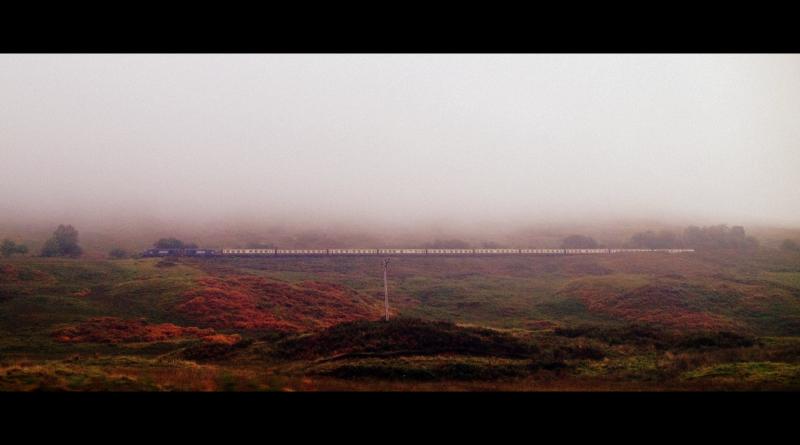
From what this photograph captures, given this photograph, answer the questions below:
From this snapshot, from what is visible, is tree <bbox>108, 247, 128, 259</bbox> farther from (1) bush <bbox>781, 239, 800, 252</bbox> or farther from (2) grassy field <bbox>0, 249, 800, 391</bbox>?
(1) bush <bbox>781, 239, 800, 252</bbox>

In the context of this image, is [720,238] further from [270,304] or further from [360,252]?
[270,304]

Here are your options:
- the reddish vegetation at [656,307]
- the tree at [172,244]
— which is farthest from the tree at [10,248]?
the reddish vegetation at [656,307]

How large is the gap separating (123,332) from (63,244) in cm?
2545

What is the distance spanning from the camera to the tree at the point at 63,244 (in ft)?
147

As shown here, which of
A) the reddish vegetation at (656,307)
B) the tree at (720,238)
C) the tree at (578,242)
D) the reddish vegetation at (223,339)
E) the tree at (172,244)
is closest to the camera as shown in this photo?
the reddish vegetation at (223,339)

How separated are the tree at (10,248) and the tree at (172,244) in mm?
10733

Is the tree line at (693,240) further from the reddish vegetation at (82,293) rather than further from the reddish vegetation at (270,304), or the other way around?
the reddish vegetation at (82,293)

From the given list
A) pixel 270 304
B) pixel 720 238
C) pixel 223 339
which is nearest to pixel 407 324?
pixel 223 339

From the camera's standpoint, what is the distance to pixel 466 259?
48312 mm

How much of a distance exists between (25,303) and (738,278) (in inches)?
1809

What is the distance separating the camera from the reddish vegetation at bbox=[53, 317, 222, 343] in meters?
24.3

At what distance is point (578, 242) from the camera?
163 ft
